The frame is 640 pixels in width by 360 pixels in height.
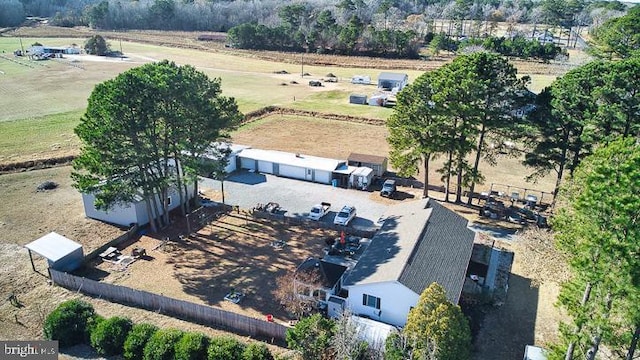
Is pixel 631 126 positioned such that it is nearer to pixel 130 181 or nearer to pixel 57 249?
pixel 130 181

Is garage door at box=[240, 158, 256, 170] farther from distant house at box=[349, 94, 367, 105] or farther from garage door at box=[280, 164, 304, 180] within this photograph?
distant house at box=[349, 94, 367, 105]

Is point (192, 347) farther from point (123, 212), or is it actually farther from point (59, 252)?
point (123, 212)

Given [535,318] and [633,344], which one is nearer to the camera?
[633,344]

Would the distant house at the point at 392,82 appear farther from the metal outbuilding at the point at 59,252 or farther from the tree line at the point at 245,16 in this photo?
the tree line at the point at 245,16

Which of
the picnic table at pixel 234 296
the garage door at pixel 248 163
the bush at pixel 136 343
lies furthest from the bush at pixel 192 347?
the garage door at pixel 248 163

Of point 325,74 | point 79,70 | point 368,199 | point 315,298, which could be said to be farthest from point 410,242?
point 79,70

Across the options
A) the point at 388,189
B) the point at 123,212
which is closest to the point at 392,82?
the point at 388,189

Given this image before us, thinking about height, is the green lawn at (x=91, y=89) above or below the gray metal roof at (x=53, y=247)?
above
